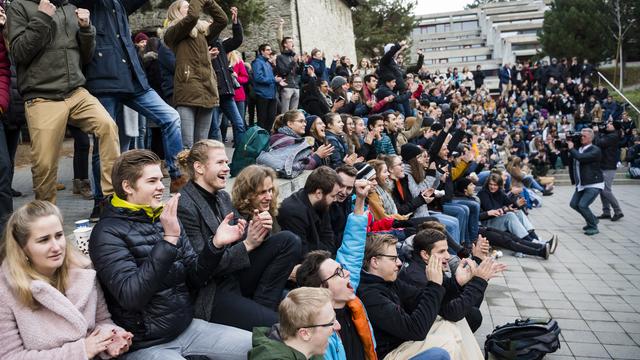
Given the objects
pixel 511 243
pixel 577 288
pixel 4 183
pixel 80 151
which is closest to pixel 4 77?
pixel 4 183

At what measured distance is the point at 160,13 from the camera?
20.0 meters

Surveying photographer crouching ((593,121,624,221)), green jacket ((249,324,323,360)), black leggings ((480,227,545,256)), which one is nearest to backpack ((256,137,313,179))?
green jacket ((249,324,323,360))

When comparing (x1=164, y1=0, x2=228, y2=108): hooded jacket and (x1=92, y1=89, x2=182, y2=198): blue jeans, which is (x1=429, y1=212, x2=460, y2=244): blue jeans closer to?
(x1=164, y1=0, x2=228, y2=108): hooded jacket

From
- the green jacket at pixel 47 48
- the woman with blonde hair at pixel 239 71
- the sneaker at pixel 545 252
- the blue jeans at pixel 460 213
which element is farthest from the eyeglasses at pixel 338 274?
the sneaker at pixel 545 252

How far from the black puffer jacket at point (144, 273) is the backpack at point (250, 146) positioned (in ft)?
9.63

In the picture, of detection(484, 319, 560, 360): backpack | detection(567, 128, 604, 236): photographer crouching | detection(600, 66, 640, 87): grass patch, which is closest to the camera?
detection(484, 319, 560, 360): backpack

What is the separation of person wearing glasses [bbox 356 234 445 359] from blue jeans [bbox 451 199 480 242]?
14.2ft

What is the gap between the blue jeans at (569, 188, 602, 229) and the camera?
945 centimetres

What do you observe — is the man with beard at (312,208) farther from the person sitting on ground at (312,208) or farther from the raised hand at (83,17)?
the raised hand at (83,17)

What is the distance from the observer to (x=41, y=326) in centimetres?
→ 205

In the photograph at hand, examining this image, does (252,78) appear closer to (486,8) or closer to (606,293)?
(606,293)

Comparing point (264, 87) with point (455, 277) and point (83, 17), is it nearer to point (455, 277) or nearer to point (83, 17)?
point (83, 17)

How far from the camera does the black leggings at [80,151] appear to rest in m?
5.12

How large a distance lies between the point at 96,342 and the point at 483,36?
64118 millimetres
